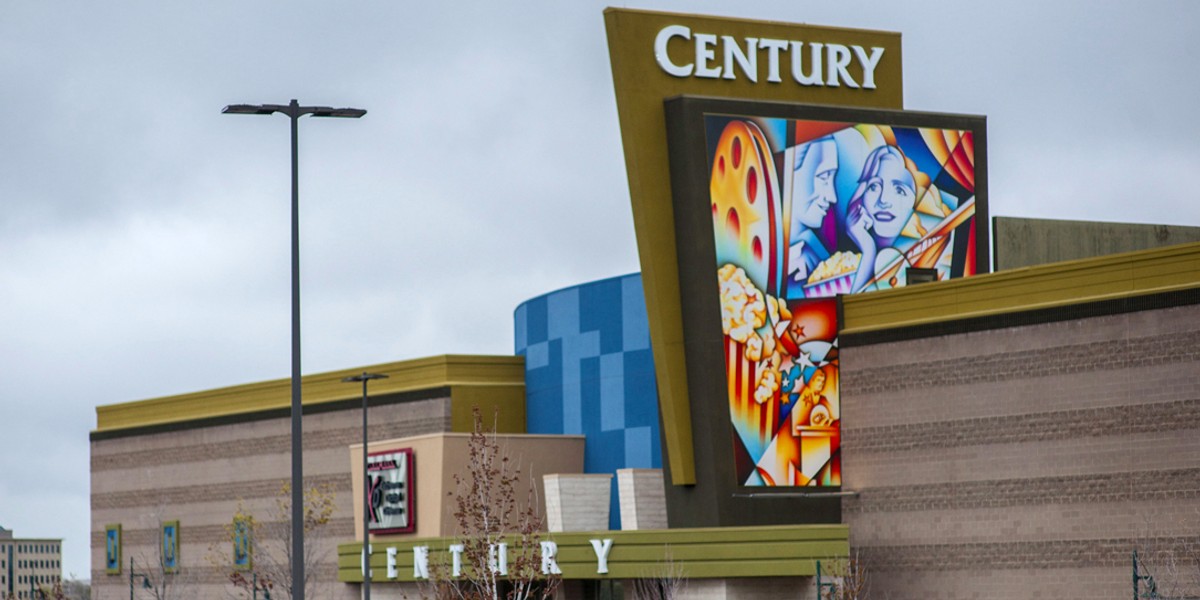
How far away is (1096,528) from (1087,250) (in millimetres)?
15335

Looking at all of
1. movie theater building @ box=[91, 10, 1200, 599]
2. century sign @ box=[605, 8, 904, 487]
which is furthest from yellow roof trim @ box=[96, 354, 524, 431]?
century sign @ box=[605, 8, 904, 487]

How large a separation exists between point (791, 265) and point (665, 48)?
7.79m

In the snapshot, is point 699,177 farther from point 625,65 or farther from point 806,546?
point 806,546

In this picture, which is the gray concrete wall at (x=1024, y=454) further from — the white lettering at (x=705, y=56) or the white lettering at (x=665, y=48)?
the white lettering at (x=665, y=48)

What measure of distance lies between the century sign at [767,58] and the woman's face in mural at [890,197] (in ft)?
10.5

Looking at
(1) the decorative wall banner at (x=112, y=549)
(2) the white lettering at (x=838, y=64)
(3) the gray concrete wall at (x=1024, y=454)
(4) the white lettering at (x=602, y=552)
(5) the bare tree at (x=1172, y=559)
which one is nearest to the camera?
(5) the bare tree at (x=1172, y=559)

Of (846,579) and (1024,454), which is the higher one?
(1024,454)

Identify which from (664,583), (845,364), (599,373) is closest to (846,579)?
(664,583)

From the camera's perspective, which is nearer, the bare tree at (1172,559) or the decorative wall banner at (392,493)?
the bare tree at (1172,559)

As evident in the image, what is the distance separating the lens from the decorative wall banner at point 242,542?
8856 centimetres

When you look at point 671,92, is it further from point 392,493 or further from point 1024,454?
point 392,493

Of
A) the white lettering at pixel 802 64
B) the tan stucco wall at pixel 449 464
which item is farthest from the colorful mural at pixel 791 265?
the tan stucco wall at pixel 449 464

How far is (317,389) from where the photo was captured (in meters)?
86.5

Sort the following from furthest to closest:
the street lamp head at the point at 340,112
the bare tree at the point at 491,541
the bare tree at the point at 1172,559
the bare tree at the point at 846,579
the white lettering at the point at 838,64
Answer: the white lettering at the point at 838,64
the bare tree at the point at 846,579
the bare tree at the point at 1172,559
the bare tree at the point at 491,541
the street lamp head at the point at 340,112
